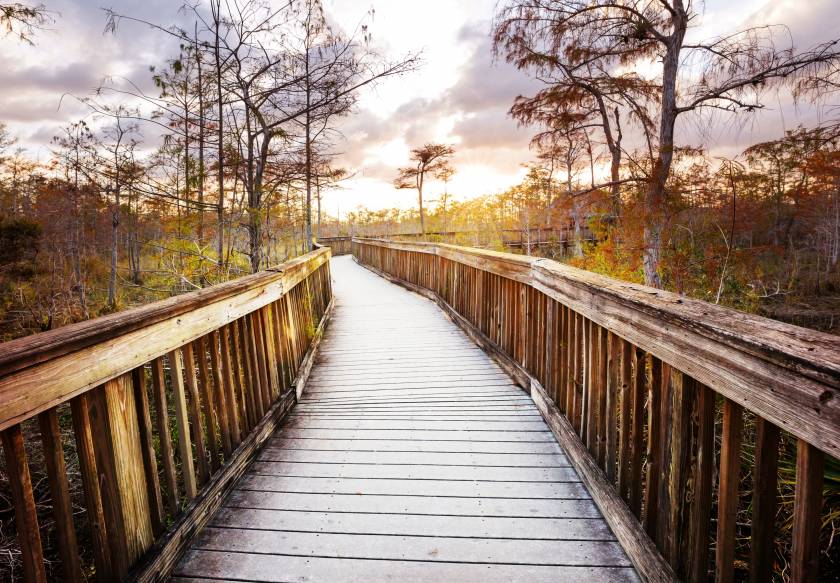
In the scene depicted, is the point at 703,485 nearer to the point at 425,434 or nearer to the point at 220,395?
the point at 425,434

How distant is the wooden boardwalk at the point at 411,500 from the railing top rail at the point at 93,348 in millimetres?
978

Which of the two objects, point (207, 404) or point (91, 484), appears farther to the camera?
point (207, 404)

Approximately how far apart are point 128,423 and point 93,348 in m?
0.41

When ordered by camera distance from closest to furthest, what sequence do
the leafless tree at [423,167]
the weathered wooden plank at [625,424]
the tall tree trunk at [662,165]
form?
the weathered wooden plank at [625,424]
the tall tree trunk at [662,165]
the leafless tree at [423,167]

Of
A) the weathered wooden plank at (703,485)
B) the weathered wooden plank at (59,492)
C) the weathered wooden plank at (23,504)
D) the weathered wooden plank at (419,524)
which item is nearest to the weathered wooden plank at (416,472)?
the weathered wooden plank at (419,524)

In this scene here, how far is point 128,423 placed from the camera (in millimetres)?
1681

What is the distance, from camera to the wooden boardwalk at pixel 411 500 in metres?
1.87

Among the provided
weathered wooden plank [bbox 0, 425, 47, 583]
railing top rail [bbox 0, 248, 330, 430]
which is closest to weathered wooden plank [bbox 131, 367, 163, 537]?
railing top rail [bbox 0, 248, 330, 430]

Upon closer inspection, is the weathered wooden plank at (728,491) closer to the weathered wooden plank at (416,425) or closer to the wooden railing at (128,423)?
the weathered wooden plank at (416,425)

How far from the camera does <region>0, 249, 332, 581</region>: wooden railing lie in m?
1.20

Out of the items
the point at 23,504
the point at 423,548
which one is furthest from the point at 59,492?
the point at 423,548

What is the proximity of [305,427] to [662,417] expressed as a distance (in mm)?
2495

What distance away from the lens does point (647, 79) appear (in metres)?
10.7

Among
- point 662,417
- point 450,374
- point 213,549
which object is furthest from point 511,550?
point 450,374
